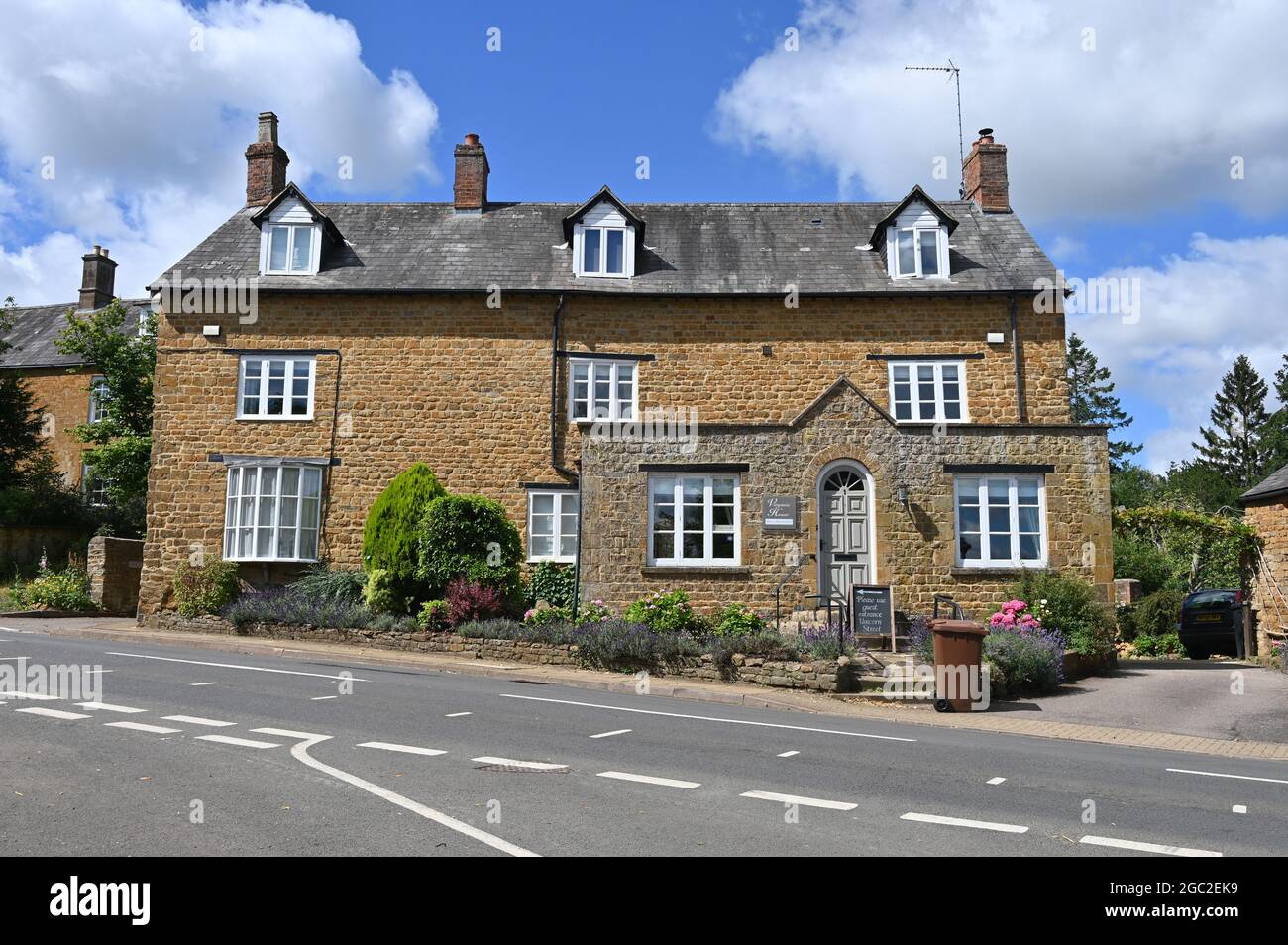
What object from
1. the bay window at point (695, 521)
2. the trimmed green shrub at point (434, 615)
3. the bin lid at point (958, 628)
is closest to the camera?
the bin lid at point (958, 628)

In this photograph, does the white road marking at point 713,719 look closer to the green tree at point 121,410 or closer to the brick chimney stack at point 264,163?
the brick chimney stack at point 264,163

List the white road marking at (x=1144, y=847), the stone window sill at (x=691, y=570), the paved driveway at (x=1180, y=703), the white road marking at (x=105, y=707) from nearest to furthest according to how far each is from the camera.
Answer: the white road marking at (x=1144, y=847), the white road marking at (x=105, y=707), the paved driveway at (x=1180, y=703), the stone window sill at (x=691, y=570)

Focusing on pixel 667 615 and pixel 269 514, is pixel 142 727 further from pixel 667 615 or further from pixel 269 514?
pixel 269 514

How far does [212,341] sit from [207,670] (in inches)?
437

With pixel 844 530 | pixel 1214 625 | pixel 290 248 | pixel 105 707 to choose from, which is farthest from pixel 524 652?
pixel 1214 625

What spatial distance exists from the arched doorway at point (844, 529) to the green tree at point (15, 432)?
25572 millimetres

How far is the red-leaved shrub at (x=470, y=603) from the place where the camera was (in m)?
18.0

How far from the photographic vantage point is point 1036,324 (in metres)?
21.5

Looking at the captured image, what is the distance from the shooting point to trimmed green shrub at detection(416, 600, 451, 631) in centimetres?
1792

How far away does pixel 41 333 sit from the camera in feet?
127

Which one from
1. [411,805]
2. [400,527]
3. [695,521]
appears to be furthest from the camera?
[400,527]

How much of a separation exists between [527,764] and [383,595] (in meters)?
11.7

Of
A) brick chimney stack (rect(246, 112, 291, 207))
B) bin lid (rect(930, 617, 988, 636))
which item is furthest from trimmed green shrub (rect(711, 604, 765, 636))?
brick chimney stack (rect(246, 112, 291, 207))

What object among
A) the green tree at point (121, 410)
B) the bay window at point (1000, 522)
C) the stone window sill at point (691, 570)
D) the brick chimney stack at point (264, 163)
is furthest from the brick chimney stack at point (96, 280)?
the bay window at point (1000, 522)
